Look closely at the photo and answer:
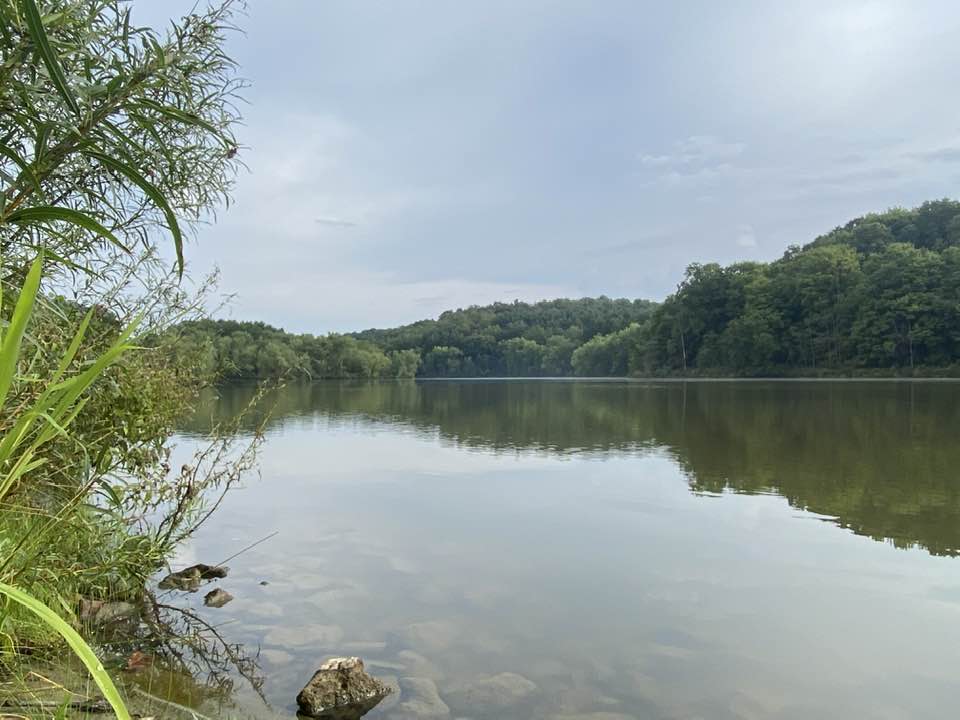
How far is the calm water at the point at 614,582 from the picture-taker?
5445mm

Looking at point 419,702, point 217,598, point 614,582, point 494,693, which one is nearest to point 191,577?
point 217,598

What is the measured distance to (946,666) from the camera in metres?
5.78

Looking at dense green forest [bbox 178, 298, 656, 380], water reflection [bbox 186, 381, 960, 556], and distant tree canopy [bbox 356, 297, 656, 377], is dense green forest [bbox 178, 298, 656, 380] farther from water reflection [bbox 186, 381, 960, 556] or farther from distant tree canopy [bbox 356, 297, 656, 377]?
water reflection [bbox 186, 381, 960, 556]

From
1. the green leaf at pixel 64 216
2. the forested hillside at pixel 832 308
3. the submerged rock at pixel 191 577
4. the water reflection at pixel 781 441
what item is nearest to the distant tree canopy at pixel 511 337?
the forested hillside at pixel 832 308

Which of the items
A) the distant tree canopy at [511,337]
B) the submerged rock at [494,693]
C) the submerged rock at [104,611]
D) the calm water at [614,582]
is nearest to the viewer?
the submerged rock at [494,693]

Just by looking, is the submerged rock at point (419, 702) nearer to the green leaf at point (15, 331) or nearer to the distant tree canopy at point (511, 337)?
the green leaf at point (15, 331)

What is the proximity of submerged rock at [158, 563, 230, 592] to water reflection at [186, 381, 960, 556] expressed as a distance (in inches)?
72.0

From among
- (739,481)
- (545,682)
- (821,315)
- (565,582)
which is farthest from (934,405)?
(821,315)

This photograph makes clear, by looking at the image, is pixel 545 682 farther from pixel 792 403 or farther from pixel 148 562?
pixel 792 403

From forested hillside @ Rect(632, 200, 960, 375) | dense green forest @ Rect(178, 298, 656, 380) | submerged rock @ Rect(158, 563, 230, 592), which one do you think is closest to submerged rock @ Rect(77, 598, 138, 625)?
submerged rock @ Rect(158, 563, 230, 592)

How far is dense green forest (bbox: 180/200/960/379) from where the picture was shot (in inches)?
2714

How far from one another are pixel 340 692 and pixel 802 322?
86681 millimetres

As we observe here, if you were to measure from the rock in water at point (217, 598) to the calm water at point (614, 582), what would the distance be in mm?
204

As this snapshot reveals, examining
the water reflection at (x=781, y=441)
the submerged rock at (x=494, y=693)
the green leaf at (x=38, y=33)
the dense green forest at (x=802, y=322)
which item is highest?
the dense green forest at (x=802, y=322)
